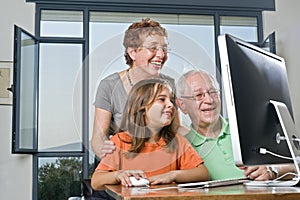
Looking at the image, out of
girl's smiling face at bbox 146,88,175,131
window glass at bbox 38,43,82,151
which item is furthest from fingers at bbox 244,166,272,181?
window glass at bbox 38,43,82,151

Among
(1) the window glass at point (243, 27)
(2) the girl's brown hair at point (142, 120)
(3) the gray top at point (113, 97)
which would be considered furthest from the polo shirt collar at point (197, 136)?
(1) the window glass at point (243, 27)

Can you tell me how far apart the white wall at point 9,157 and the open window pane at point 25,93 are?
0.22m

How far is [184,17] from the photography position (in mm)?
4695

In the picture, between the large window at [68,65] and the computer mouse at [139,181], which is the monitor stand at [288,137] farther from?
the large window at [68,65]

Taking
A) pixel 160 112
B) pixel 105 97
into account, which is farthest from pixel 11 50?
pixel 160 112

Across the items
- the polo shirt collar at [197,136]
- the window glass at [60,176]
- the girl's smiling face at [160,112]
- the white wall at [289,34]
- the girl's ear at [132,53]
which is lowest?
the window glass at [60,176]

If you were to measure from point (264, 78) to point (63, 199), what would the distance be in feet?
11.0

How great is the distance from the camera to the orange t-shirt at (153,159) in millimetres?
1630

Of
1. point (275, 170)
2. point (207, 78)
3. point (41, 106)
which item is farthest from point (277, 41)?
point (275, 170)

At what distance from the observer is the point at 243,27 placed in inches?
191

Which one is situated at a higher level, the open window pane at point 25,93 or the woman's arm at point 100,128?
the open window pane at point 25,93

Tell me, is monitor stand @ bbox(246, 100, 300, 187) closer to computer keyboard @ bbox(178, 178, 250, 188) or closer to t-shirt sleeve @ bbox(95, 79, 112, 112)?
computer keyboard @ bbox(178, 178, 250, 188)

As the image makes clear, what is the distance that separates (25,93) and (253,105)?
10.4 ft

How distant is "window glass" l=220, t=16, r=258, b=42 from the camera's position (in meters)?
4.82
